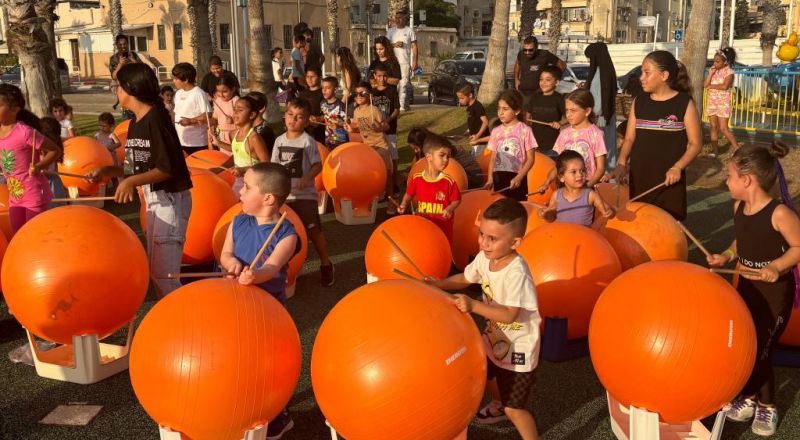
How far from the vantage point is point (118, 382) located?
18.4 ft

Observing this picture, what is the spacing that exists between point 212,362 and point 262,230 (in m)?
1.16

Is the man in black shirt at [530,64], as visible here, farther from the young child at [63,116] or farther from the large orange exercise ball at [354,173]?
the young child at [63,116]

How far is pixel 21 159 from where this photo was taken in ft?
22.4

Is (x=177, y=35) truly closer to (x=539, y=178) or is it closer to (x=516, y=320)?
(x=539, y=178)

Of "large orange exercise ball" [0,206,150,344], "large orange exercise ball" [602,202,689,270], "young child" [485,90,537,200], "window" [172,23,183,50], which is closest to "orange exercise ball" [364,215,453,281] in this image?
"large orange exercise ball" [602,202,689,270]

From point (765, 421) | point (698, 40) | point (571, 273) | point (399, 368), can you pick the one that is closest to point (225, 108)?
point (571, 273)

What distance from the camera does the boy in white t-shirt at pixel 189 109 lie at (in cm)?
1074

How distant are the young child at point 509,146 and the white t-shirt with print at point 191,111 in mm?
4507

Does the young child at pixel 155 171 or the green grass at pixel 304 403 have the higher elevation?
the young child at pixel 155 171

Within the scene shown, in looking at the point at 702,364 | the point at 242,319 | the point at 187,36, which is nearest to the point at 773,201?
the point at 702,364

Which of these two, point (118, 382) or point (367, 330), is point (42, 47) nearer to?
point (118, 382)

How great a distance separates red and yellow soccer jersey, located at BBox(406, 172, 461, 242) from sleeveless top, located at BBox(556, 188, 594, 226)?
1.18m

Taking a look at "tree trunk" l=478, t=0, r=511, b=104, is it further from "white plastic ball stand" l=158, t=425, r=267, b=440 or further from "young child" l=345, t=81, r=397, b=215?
"white plastic ball stand" l=158, t=425, r=267, b=440

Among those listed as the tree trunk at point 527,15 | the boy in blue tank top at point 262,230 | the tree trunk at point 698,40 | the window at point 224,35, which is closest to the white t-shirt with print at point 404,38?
the tree trunk at point 698,40
